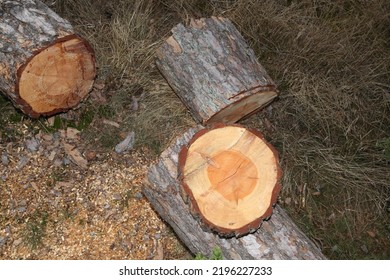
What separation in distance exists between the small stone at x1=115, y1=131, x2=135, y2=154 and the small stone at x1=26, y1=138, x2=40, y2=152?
0.54 m

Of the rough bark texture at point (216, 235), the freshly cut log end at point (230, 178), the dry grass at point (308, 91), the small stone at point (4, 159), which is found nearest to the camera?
the freshly cut log end at point (230, 178)

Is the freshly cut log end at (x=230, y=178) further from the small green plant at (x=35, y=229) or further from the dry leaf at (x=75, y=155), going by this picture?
the small green plant at (x=35, y=229)

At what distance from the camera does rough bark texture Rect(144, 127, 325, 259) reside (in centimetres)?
267

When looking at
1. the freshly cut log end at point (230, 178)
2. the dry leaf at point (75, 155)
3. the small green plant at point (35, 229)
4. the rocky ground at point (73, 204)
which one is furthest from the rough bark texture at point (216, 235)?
the small green plant at point (35, 229)

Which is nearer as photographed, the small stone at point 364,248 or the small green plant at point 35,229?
the small green plant at point 35,229

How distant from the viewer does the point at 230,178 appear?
256cm

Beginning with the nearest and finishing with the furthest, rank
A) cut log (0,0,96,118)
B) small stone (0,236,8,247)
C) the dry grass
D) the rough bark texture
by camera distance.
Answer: the rough bark texture < cut log (0,0,96,118) < small stone (0,236,8,247) < the dry grass

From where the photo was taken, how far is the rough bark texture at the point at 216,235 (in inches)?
105

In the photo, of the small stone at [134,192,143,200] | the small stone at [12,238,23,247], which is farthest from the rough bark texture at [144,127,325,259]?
the small stone at [12,238,23,247]

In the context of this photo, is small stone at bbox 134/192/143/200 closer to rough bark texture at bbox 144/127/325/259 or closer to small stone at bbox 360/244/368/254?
rough bark texture at bbox 144/127/325/259

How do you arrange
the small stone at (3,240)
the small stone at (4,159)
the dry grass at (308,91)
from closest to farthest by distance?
1. the small stone at (3,240)
2. the small stone at (4,159)
3. the dry grass at (308,91)

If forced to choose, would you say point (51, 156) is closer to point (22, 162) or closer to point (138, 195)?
point (22, 162)

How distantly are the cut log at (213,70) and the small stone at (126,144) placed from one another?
48 cm
